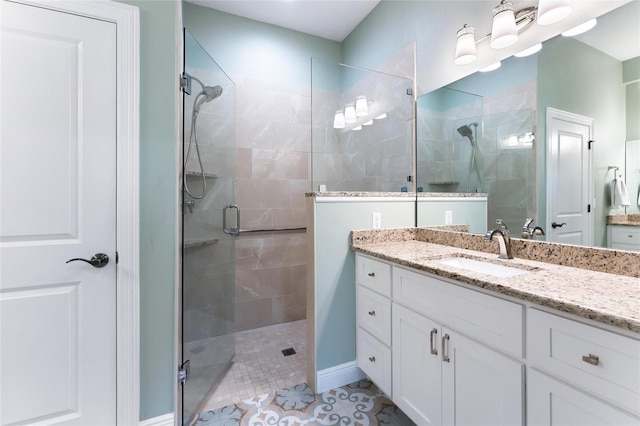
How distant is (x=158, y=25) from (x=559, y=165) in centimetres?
207

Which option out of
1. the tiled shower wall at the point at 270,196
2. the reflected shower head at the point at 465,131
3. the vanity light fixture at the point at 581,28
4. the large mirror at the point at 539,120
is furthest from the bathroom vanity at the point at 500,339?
the tiled shower wall at the point at 270,196

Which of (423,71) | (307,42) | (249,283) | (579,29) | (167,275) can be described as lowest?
(249,283)

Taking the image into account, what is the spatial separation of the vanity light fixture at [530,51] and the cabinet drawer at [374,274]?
51.7 inches

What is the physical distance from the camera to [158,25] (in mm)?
1426

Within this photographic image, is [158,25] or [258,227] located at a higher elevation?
[158,25]

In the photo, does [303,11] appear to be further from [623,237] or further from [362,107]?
[623,237]

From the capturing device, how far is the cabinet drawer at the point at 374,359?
62.1 inches

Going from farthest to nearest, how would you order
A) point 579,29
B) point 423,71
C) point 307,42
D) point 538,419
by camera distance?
1. point 307,42
2. point 423,71
3. point 579,29
4. point 538,419

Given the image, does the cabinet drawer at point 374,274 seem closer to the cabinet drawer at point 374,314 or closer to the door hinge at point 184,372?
the cabinet drawer at point 374,314

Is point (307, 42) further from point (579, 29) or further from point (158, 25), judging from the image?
point (579, 29)

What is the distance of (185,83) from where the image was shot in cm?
158

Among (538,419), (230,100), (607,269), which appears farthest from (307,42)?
(538,419)

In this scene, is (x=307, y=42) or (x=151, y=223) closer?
(x=151, y=223)

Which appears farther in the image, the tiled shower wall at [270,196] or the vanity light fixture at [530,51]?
the tiled shower wall at [270,196]
